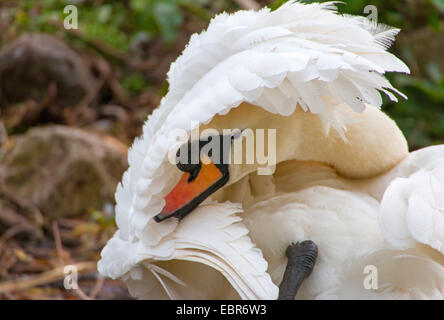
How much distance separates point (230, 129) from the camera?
1989 millimetres

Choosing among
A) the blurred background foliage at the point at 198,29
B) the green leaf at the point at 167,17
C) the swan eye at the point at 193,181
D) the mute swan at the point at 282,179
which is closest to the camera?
the mute swan at the point at 282,179

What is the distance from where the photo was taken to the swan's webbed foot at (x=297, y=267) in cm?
201

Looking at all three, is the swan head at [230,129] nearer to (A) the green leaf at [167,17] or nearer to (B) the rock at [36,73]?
(A) the green leaf at [167,17]

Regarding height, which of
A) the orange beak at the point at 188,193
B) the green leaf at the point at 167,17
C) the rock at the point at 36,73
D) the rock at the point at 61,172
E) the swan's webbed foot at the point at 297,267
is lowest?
the swan's webbed foot at the point at 297,267

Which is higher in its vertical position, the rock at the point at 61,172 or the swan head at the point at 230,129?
the rock at the point at 61,172

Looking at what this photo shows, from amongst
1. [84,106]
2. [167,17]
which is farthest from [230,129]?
[84,106]

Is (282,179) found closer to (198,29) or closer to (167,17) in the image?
(167,17)

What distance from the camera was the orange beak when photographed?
1.93m

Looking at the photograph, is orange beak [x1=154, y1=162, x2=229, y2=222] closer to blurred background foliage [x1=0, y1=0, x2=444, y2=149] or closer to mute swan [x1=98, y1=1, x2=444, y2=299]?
mute swan [x1=98, y1=1, x2=444, y2=299]

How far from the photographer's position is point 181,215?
1962 mm

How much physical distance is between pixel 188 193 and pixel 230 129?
0.70 ft

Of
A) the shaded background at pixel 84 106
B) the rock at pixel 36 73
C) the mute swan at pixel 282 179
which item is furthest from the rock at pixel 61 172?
the mute swan at pixel 282 179

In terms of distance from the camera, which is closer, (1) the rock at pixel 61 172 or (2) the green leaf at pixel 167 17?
(1) the rock at pixel 61 172
